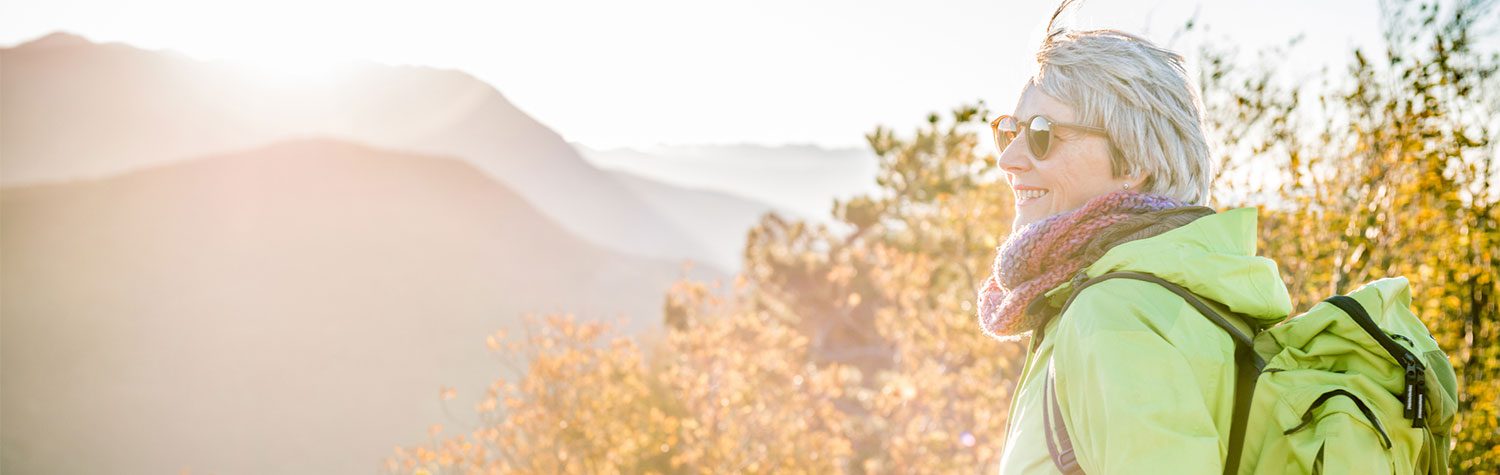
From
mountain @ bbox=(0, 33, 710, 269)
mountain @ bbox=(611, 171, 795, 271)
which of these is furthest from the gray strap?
mountain @ bbox=(611, 171, 795, 271)

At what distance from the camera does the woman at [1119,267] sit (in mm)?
1198

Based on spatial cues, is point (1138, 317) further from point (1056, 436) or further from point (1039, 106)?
point (1039, 106)

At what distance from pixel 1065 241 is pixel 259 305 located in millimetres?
56789

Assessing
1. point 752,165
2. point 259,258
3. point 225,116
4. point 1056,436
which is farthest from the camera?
point 752,165

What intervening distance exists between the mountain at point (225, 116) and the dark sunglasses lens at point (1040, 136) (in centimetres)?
6177

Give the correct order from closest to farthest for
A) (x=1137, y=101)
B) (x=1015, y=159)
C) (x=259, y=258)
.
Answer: (x=1137, y=101) → (x=1015, y=159) → (x=259, y=258)

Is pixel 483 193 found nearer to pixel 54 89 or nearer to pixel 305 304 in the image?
pixel 305 304

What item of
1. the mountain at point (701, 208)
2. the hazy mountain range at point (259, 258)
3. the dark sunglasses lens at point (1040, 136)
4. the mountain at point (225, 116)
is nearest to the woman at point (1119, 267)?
the dark sunglasses lens at point (1040, 136)

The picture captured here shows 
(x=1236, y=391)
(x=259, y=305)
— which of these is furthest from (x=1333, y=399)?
(x=259, y=305)

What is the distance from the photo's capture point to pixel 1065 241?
153 cm

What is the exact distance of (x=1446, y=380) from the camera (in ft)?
4.43

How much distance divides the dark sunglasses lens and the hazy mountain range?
4623 centimetres

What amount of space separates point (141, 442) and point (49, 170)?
78.2 feet

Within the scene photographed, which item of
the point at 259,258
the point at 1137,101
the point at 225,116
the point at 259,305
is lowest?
the point at 259,305
